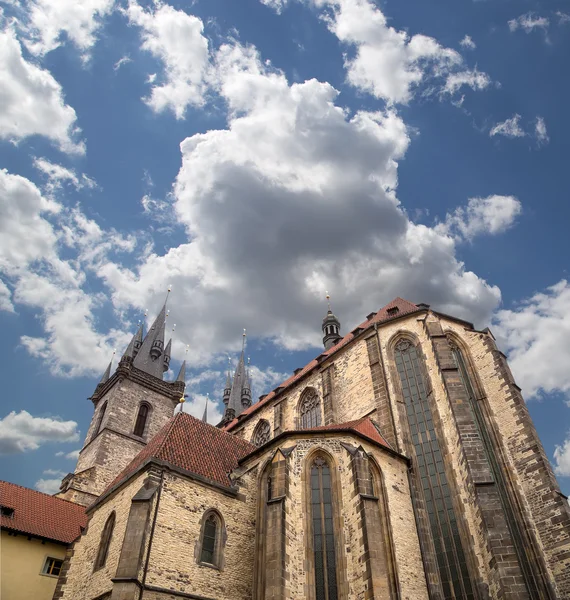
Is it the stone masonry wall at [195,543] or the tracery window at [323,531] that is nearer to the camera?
the stone masonry wall at [195,543]

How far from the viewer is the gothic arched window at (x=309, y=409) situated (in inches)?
886

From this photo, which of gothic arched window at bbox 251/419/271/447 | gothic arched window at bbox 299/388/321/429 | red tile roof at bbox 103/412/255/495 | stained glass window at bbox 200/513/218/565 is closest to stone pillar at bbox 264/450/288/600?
stained glass window at bbox 200/513/218/565

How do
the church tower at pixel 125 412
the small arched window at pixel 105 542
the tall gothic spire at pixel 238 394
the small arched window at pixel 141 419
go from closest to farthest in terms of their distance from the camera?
the small arched window at pixel 105 542 < the church tower at pixel 125 412 < the small arched window at pixel 141 419 < the tall gothic spire at pixel 238 394

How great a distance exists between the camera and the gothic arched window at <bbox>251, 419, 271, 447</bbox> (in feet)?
84.6

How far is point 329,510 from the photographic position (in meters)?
14.0

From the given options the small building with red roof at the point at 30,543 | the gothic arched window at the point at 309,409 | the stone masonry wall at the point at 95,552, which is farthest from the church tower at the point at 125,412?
the gothic arched window at the point at 309,409

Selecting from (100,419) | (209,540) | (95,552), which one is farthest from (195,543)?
(100,419)

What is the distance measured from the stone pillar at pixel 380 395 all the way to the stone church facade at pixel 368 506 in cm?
5

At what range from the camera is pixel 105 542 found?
563 inches

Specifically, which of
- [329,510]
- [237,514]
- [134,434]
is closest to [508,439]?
[329,510]

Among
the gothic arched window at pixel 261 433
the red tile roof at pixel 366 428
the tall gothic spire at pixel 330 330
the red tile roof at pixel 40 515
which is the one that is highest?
the tall gothic spire at pixel 330 330

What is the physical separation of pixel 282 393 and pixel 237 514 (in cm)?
1064

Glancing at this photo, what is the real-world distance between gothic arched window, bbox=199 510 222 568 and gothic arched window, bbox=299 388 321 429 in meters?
8.62

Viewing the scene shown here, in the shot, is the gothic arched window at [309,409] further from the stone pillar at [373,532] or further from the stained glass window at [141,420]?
the stained glass window at [141,420]
